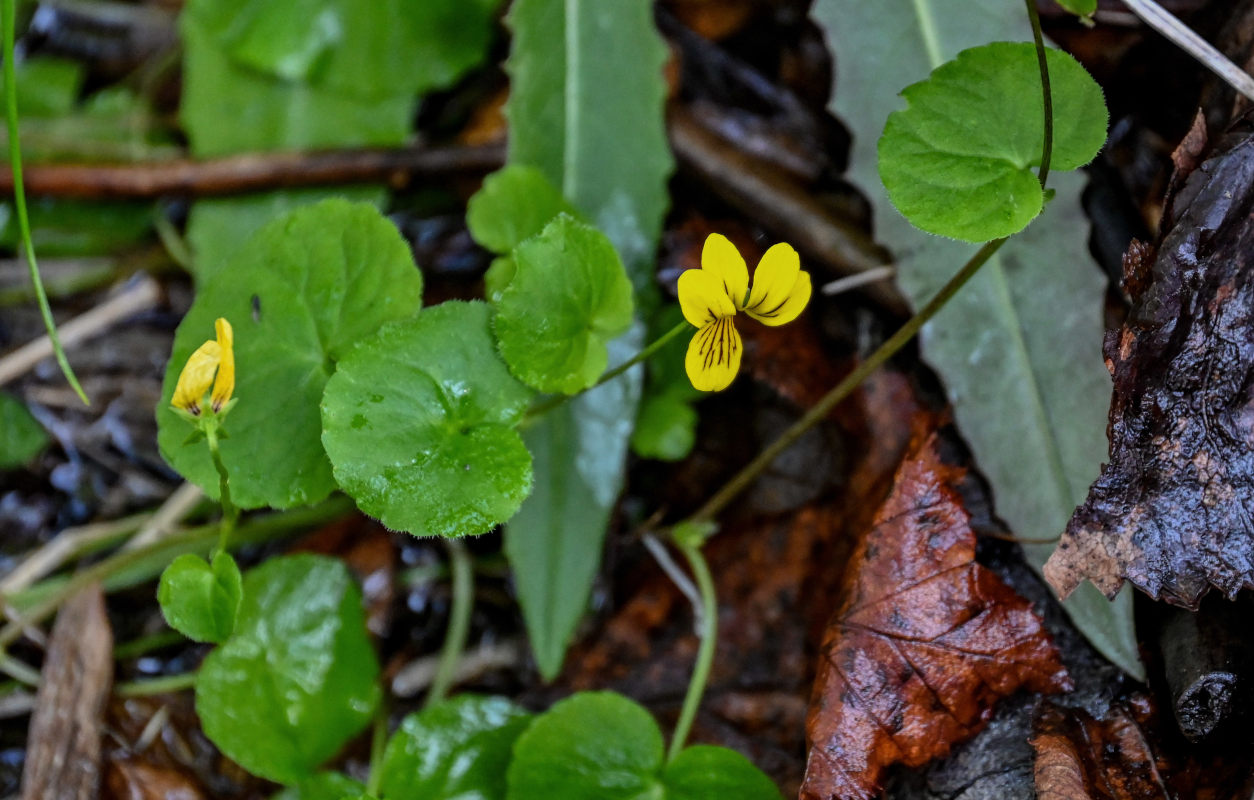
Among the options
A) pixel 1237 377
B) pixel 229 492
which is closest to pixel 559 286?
pixel 229 492

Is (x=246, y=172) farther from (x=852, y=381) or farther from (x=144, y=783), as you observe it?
(x=852, y=381)

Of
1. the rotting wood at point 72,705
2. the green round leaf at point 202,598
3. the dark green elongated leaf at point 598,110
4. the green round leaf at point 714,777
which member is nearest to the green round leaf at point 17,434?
the rotting wood at point 72,705

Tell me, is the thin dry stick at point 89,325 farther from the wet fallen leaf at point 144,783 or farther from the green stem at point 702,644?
the green stem at point 702,644

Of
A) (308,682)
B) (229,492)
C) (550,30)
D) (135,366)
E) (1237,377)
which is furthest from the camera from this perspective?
(135,366)

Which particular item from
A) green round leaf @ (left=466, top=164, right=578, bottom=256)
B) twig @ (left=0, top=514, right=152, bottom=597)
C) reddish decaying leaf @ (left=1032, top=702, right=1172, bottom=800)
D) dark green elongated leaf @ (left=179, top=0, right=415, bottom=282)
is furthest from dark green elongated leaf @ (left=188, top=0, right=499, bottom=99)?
reddish decaying leaf @ (left=1032, top=702, right=1172, bottom=800)

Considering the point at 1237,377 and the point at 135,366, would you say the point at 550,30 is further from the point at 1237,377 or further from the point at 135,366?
the point at 1237,377
